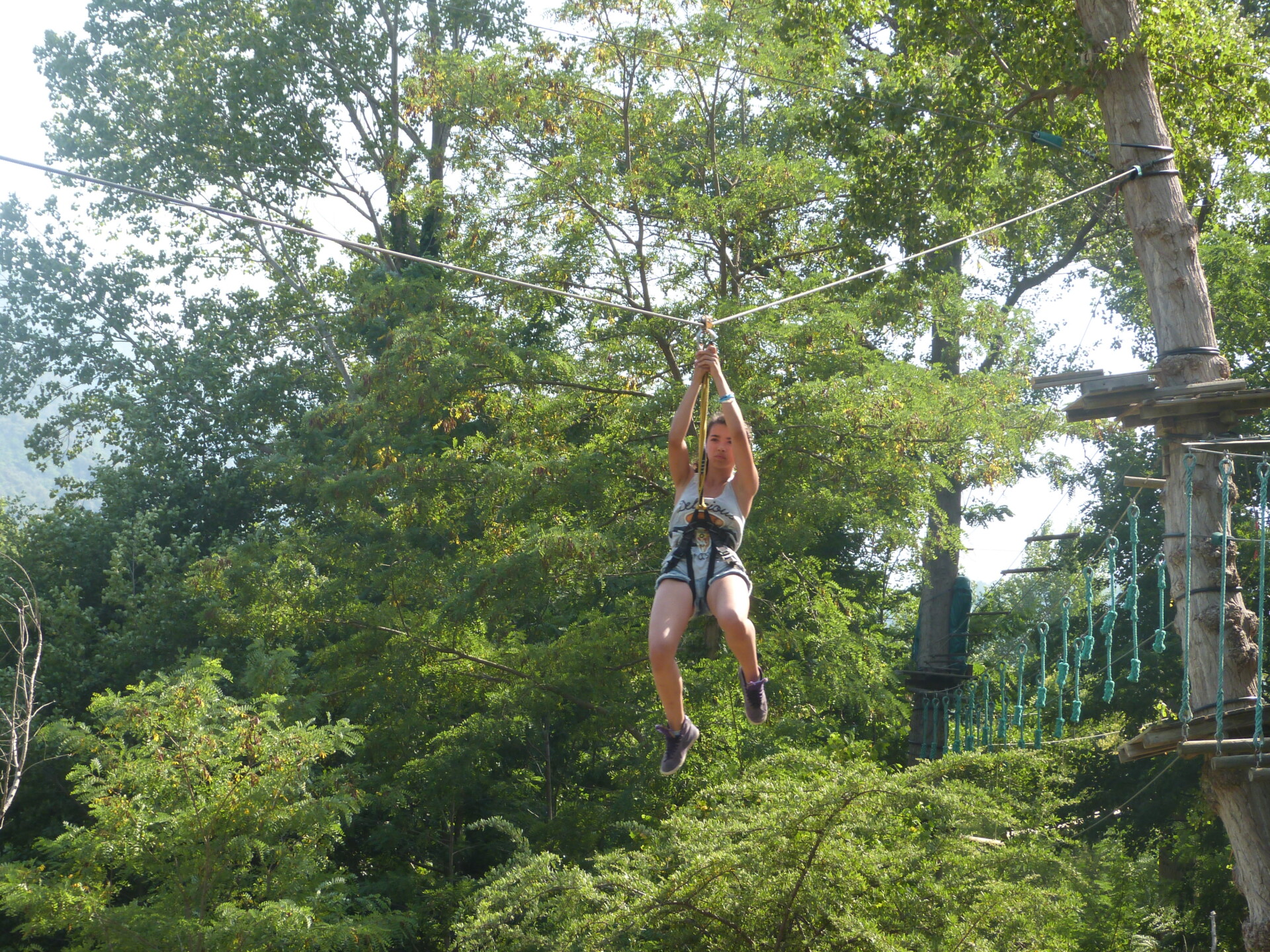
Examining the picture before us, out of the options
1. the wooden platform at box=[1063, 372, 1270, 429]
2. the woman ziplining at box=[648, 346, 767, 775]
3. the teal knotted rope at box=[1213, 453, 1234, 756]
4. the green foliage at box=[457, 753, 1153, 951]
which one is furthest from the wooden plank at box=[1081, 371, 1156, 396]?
the green foliage at box=[457, 753, 1153, 951]

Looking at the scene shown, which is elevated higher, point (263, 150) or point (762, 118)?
point (263, 150)

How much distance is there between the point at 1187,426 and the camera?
19.4 ft

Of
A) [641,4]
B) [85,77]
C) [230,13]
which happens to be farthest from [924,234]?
[85,77]

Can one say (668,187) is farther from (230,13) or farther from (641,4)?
(230,13)

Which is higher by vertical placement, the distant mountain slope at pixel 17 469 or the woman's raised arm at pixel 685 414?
the distant mountain slope at pixel 17 469

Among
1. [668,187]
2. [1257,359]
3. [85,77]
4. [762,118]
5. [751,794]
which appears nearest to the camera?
[751,794]

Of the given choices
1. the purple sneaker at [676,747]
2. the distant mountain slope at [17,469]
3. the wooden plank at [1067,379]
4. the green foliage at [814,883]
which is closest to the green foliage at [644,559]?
the green foliage at [814,883]

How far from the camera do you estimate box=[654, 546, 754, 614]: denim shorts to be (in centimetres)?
435

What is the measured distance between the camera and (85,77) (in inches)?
805

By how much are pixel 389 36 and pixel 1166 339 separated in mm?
15097

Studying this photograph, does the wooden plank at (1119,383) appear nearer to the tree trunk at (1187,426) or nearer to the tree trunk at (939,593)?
the tree trunk at (1187,426)

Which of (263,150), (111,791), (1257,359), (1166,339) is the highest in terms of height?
(263,150)

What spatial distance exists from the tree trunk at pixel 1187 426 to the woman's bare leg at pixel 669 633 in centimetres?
280

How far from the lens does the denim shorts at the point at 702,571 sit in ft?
14.3
